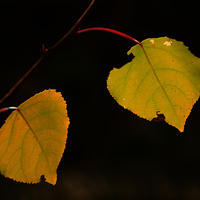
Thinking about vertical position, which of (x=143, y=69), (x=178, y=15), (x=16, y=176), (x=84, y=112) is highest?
(x=178, y=15)

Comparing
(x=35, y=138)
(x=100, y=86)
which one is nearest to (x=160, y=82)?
(x=35, y=138)

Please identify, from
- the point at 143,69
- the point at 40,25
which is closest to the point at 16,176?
the point at 143,69

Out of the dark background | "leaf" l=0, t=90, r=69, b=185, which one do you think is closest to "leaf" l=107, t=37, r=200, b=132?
"leaf" l=0, t=90, r=69, b=185

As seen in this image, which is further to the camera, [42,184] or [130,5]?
[130,5]

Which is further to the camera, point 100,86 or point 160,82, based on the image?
point 100,86

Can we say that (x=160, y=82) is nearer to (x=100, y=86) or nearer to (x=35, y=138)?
(x=35, y=138)

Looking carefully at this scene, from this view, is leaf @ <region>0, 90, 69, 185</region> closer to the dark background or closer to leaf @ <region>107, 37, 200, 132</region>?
leaf @ <region>107, 37, 200, 132</region>

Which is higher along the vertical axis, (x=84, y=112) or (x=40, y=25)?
(x=40, y=25)

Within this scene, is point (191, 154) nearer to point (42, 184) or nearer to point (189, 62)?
point (42, 184)
